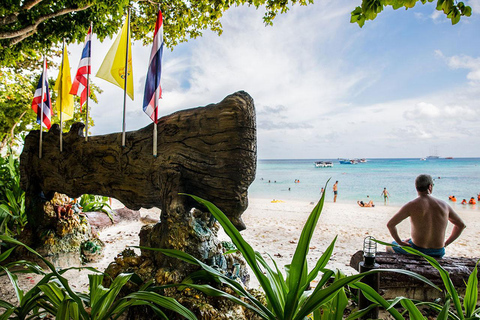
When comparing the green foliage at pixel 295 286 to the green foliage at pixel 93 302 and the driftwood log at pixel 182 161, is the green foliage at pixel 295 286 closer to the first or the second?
the green foliage at pixel 93 302

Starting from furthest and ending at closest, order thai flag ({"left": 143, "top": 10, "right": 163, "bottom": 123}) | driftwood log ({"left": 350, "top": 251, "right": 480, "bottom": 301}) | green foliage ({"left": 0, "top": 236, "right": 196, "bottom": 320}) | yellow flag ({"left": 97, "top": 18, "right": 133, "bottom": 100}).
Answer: yellow flag ({"left": 97, "top": 18, "right": 133, "bottom": 100}) → thai flag ({"left": 143, "top": 10, "right": 163, "bottom": 123}) → driftwood log ({"left": 350, "top": 251, "right": 480, "bottom": 301}) → green foliage ({"left": 0, "top": 236, "right": 196, "bottom": 320})

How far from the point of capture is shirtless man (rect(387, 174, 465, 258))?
10.5 feet

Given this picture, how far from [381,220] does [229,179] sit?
12.1 meters

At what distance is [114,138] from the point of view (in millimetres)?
3270

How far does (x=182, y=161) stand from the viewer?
8.91 feet

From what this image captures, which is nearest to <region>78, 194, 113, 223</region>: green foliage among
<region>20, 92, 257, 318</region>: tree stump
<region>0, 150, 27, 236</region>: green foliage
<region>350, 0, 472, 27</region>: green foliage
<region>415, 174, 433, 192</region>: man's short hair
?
<region>0, 150, 27, 236</region>: green foliage

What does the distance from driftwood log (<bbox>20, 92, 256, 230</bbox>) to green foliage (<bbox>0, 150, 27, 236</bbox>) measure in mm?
2235

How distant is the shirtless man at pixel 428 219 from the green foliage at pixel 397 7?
243cm

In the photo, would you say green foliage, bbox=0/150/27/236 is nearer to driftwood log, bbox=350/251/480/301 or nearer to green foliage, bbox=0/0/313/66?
green foliage, bbox=0/0/313/66

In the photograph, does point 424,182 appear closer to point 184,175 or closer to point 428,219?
point 428,219

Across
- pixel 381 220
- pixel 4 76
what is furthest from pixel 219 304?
pixel 381 220

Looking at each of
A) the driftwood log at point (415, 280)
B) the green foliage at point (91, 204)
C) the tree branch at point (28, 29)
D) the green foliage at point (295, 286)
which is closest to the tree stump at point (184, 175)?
the green foliage at point (295, 286)

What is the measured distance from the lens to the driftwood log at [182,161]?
8.32 feet

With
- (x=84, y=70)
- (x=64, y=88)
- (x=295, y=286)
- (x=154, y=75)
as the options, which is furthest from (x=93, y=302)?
(x=64, y=88)
